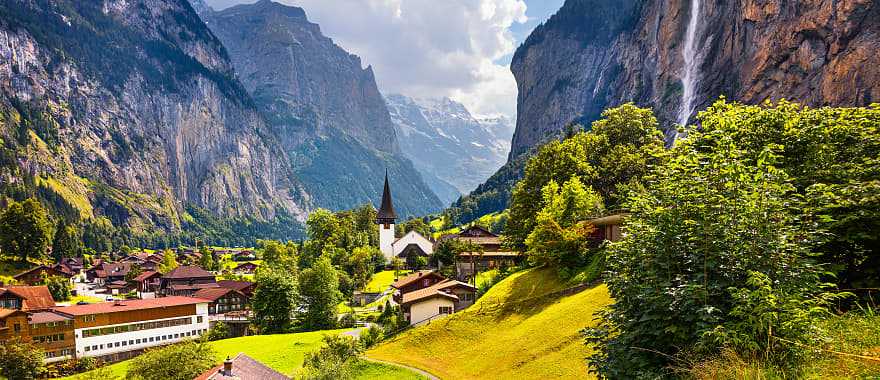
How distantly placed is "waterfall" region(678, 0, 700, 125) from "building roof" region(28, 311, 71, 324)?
118 meters

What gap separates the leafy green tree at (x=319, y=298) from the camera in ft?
199

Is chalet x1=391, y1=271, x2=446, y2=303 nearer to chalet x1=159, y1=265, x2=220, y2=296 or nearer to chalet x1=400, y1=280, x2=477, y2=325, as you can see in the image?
chalet x1=400, y1=280, x2=477, y2=325

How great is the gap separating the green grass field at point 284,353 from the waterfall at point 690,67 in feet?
332

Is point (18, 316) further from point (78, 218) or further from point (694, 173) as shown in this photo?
point (78, 218)

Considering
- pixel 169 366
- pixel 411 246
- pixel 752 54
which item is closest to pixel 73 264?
pixel 411 246

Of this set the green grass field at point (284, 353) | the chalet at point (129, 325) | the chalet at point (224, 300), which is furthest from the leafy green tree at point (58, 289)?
the green grass field at point (284, 353)

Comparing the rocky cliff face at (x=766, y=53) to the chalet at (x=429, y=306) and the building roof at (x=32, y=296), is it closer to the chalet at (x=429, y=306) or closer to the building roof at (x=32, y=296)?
the chalet at (x=429, y=306)

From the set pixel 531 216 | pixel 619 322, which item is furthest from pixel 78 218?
pixel 619 322

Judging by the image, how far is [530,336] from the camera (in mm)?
28828

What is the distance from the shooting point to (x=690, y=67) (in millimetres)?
125188

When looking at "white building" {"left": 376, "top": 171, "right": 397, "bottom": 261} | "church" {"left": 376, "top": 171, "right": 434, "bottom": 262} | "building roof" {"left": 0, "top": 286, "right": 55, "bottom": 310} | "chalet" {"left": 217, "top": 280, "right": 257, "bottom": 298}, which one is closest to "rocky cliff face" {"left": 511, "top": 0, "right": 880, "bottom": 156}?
"church" {"left": 376, "top": 171, "right": 434, "bottom": 262}

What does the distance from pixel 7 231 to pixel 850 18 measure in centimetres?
13691

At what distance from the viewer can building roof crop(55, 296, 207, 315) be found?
55531mm

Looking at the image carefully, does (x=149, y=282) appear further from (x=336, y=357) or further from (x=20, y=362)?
(x=336, y=357)
